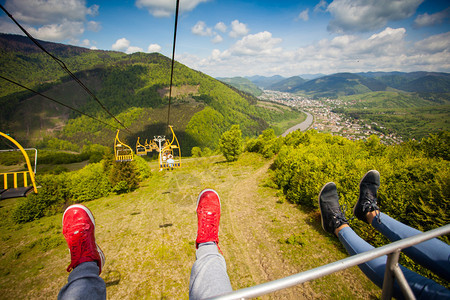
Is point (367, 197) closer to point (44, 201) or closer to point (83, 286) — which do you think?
point (83, 286)

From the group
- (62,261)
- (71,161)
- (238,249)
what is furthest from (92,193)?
(71,161)

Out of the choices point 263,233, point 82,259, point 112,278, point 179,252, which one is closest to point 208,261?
point 82,259

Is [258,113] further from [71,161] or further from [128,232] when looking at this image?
[128,232]

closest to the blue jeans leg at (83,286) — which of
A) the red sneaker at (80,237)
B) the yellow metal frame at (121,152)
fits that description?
the red sneaker at (80,237)

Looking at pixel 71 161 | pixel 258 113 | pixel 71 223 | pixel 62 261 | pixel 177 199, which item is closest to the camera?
pixel 71 223

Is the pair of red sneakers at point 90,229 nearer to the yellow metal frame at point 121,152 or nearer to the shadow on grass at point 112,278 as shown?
the shadow on grass at point 112,278

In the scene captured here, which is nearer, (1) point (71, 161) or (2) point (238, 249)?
(2) point (238, 249)

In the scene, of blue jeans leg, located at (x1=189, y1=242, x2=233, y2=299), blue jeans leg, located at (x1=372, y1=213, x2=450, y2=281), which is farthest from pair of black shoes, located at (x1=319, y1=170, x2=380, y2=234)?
blue jeans leg, located at (x1=189, y1=242, x2=233, y2=299)
